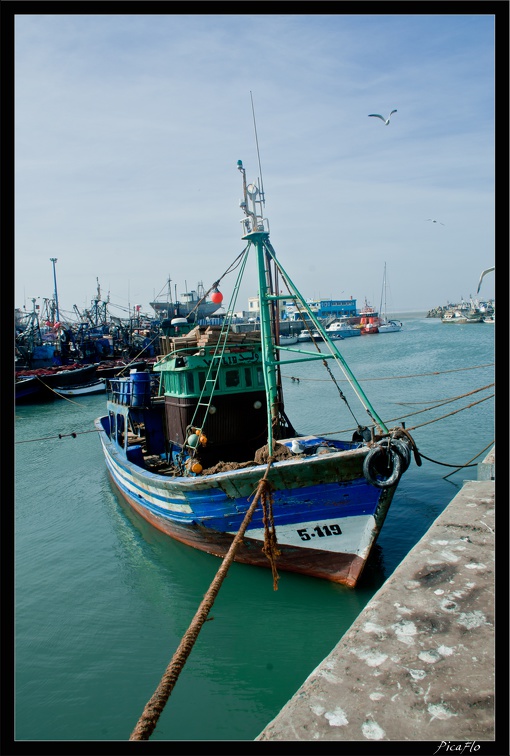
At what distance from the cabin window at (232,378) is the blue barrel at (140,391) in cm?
369

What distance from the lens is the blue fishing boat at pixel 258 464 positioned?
8.30 m

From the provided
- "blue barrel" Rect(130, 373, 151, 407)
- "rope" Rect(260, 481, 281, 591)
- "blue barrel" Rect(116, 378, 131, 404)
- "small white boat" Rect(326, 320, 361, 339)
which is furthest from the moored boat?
"small white boat" Rect(326, 320, 361, 339)

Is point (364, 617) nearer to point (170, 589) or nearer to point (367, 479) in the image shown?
point (367, 479)

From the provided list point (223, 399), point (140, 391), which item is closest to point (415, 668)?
point (223, 399)

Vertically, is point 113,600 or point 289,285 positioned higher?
point 289,285

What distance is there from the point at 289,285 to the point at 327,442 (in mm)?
3251

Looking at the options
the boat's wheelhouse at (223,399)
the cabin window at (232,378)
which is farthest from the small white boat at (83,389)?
the cabin window at (232,378)

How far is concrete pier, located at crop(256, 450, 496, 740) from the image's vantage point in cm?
263

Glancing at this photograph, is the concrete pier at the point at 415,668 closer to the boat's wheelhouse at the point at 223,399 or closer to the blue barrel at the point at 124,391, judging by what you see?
the boat's wheelhouse at the point at 223,399

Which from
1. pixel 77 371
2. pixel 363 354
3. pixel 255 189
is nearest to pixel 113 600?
pixel 255 189

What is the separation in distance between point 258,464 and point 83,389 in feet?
112

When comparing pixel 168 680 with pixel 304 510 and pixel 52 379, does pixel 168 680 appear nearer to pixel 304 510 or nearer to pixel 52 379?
pixel 304 510

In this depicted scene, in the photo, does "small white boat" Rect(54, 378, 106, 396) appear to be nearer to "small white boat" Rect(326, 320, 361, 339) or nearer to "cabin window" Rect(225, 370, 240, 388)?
"cabin window" Rect(225, 370, 240, 388)

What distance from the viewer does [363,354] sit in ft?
189
